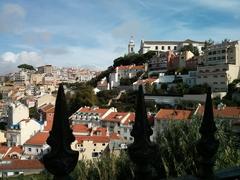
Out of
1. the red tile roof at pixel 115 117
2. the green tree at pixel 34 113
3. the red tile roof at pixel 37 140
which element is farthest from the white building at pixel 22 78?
the red tile roof at pixel 37 140

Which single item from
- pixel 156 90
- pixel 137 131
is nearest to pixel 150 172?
pixel 137 131

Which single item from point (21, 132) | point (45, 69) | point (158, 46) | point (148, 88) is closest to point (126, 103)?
point (148, 88)

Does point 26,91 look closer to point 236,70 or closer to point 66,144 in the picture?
point 236,70

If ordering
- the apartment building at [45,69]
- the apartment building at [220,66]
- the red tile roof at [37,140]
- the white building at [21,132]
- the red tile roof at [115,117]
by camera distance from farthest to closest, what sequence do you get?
the apartment building at [45,69] < the apartment building at [220,66] < the red tile roof at [115,117] < the white building at [21,132] < the red tile roof at [37,140]

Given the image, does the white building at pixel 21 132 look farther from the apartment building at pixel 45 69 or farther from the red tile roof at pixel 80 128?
the apartment building at pixel 45 69

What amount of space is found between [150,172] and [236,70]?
71534 mm

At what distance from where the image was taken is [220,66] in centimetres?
6950

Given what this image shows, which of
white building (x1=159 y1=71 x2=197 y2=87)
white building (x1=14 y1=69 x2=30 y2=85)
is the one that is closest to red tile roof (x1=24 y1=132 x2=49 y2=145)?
white building (x1=159 y1=71 x2=197 y2=87)

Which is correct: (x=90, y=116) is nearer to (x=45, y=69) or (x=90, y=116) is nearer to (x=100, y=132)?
(x=100, y=132)

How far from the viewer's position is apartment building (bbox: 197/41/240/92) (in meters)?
67.6

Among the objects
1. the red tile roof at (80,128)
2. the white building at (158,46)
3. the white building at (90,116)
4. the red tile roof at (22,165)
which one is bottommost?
the red tile roof at (22,165)

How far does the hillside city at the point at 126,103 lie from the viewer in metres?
42.2

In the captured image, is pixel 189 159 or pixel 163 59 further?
pixel 163 59

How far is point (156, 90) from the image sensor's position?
71750 mm
